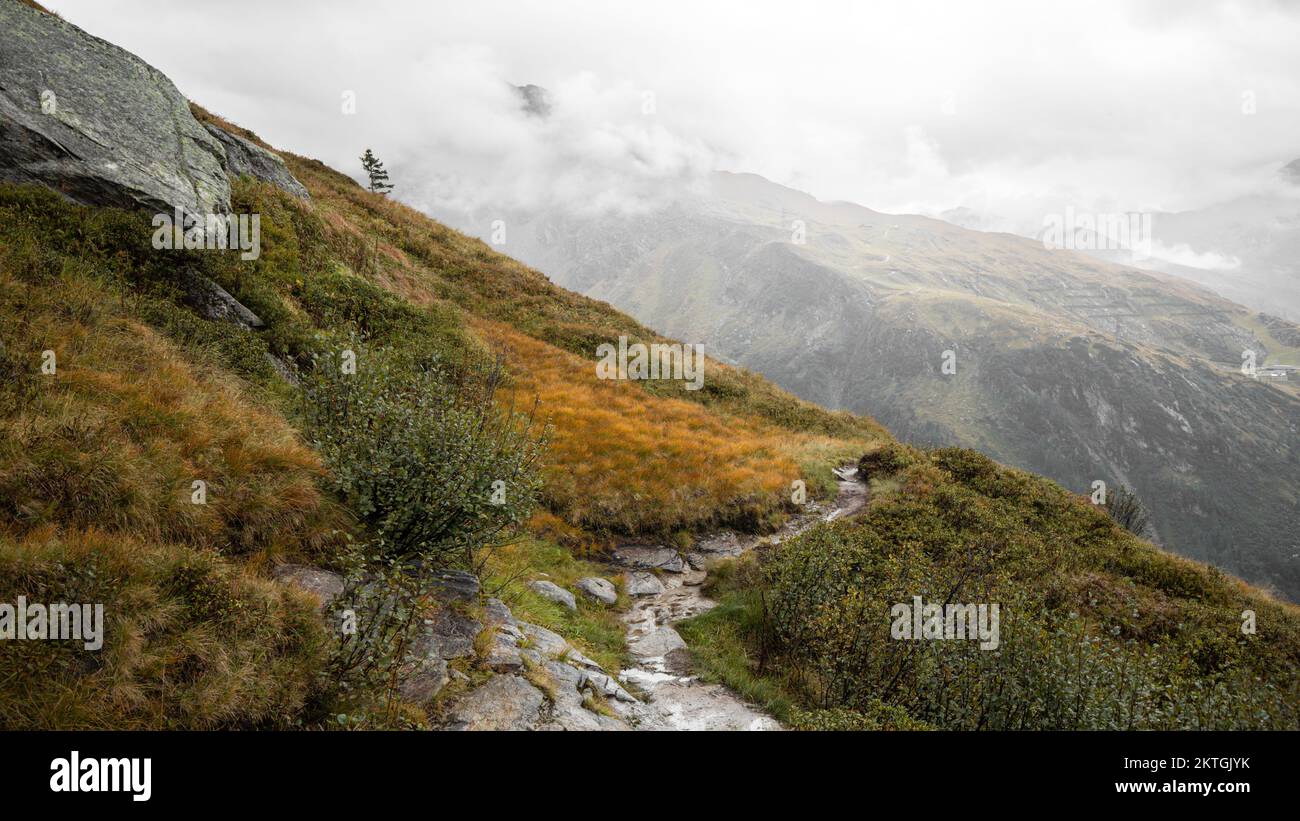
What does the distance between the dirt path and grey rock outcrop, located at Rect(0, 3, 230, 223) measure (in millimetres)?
12717

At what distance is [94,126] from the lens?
40.1 ft

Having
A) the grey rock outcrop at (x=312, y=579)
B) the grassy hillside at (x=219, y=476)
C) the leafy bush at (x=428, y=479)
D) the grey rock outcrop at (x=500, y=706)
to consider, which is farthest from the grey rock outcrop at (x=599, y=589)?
the grey rock outcrop at (x=312, y=579)

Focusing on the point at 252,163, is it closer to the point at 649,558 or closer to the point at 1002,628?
the point at 649,558

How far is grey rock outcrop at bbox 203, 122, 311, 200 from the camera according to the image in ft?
63.4

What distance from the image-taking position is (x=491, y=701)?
544 centimetres

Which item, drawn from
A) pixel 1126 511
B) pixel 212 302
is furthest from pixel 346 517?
pixel 1126 511

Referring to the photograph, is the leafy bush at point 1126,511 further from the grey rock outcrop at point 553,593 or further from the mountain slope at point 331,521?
the grey rock outcrop at point 553,593

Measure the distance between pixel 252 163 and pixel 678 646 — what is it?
22.6 metres

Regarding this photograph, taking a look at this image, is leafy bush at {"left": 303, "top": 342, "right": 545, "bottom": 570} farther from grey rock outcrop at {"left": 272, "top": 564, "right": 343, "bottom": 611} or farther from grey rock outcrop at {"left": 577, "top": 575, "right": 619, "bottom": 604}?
grey rock outcrop at {"left": 577, "top": 575, "right": 619, "bottom": 604}

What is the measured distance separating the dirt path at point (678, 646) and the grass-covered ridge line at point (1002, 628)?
499 millimetres

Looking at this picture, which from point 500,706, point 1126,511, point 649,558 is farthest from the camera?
point 1126,511
